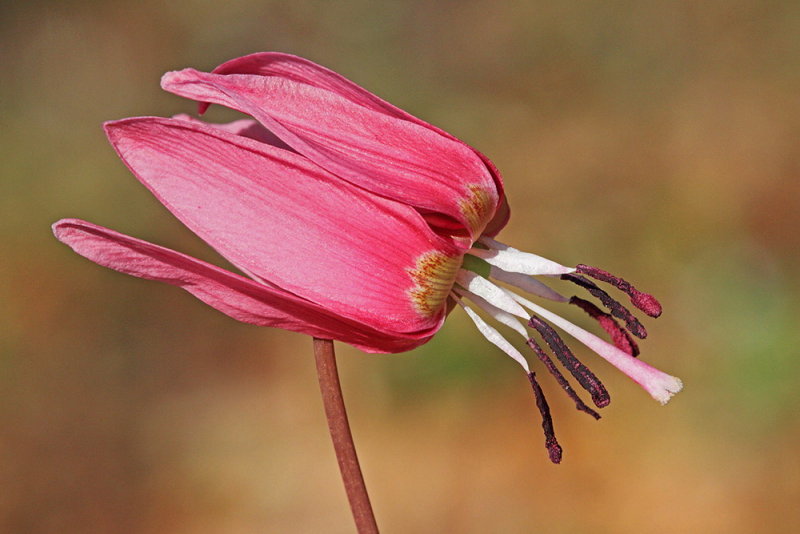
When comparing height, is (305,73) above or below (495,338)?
above

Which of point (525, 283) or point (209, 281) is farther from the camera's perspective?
point (525, 283)

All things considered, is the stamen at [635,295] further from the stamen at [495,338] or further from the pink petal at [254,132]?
the pink petal at [254,132]

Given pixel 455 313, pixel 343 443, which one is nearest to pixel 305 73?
pixel 343 443

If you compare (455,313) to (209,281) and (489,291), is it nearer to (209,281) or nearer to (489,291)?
(489,291)

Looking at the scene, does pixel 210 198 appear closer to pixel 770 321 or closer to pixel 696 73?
pixel 770 321

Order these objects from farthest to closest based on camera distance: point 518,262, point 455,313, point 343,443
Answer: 1. point 455,313
2. point 518,262
3. point 343,443

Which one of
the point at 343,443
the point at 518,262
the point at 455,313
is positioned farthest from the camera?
the point at 455,313

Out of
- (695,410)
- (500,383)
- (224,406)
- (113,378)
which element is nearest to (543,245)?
(500,383)
